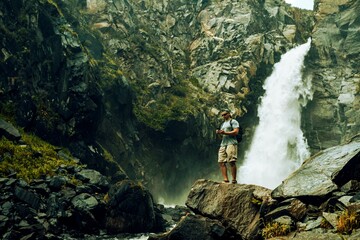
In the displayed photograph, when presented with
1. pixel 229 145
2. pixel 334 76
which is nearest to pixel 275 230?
pixel 229 145

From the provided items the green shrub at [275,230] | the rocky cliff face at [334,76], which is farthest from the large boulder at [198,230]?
the rocky cliff face at [334,76]

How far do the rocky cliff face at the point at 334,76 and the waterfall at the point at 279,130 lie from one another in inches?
84.0

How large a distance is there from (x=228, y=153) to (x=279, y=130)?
40839mm

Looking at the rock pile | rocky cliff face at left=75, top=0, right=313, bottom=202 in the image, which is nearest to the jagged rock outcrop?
the rock pile

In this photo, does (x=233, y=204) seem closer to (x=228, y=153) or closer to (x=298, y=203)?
(x=228, y=153)

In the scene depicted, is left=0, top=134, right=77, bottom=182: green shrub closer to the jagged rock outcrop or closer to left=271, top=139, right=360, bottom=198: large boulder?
the jagged rock outcrop

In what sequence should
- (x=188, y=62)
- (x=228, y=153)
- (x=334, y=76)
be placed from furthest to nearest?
(x=188, y=62) < (x=334, y=76) < (x=228, y=153)

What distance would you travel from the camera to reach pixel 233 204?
14.8 m

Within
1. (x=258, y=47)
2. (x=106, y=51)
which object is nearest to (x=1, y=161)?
(x=106, y=51)

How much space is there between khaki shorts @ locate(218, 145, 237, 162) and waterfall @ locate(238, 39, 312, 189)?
115 feet

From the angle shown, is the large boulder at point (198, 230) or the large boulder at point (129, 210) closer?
the large boulder at point (198, 230)

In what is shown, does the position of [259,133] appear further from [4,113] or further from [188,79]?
[4,113]

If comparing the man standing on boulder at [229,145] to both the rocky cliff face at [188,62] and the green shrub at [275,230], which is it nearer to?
the green shrub at [275,230]

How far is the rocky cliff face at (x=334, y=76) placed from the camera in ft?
182
